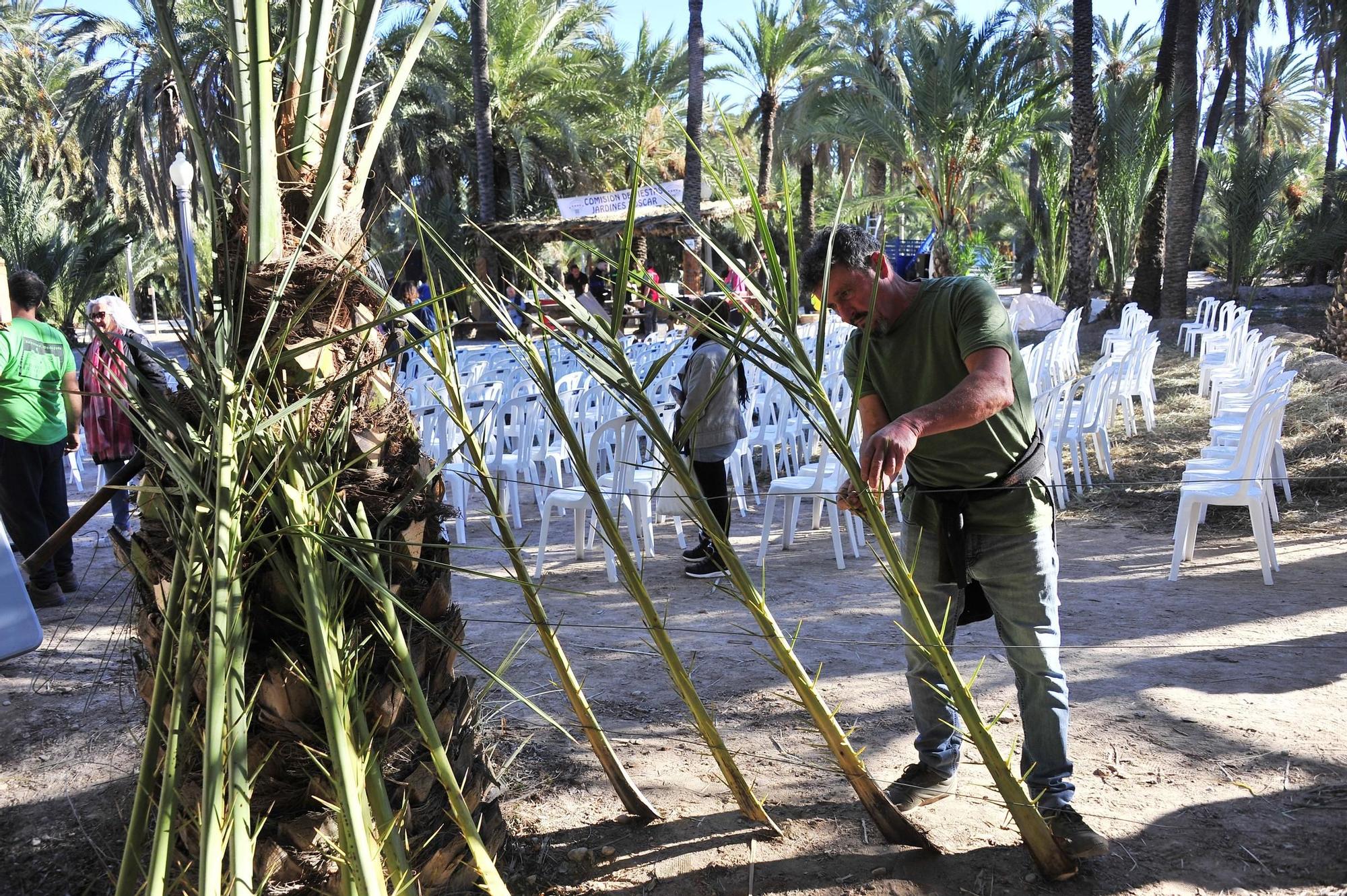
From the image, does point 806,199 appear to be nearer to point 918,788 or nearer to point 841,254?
point 841,254

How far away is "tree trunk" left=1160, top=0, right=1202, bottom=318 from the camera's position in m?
16.6

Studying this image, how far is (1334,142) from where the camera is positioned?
104ft

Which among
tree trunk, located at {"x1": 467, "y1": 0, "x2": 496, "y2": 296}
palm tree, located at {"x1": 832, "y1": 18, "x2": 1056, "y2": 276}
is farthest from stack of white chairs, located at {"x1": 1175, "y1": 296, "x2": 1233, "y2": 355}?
tree trunk, located at {"x1": 467, "y1": 0, "x2": 496, "y2": 296}

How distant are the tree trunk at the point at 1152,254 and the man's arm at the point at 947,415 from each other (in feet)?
58.5

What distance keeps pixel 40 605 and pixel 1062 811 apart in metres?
5.29

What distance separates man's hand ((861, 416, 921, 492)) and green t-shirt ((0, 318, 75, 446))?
4.65m

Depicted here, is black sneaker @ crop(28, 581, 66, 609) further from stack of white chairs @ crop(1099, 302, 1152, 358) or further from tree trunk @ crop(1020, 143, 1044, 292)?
tree trunk @ crop(1020, 143, 1044, 292)

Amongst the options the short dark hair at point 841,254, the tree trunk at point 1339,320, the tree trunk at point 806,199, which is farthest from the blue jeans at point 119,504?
the tree trunk at point 806,199

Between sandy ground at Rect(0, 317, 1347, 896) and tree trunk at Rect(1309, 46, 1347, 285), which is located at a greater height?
tree trunk at Rect(1309, 46, 1347, 285)

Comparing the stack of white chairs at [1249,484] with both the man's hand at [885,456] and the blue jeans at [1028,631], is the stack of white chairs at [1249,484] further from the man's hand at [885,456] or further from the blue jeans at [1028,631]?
the man's hand at [885,456]

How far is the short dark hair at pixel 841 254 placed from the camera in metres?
2.67

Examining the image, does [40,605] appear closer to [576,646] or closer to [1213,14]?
[576,646]

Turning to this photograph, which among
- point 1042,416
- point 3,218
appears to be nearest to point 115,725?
point 1042,416

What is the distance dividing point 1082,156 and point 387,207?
56.6 feet
